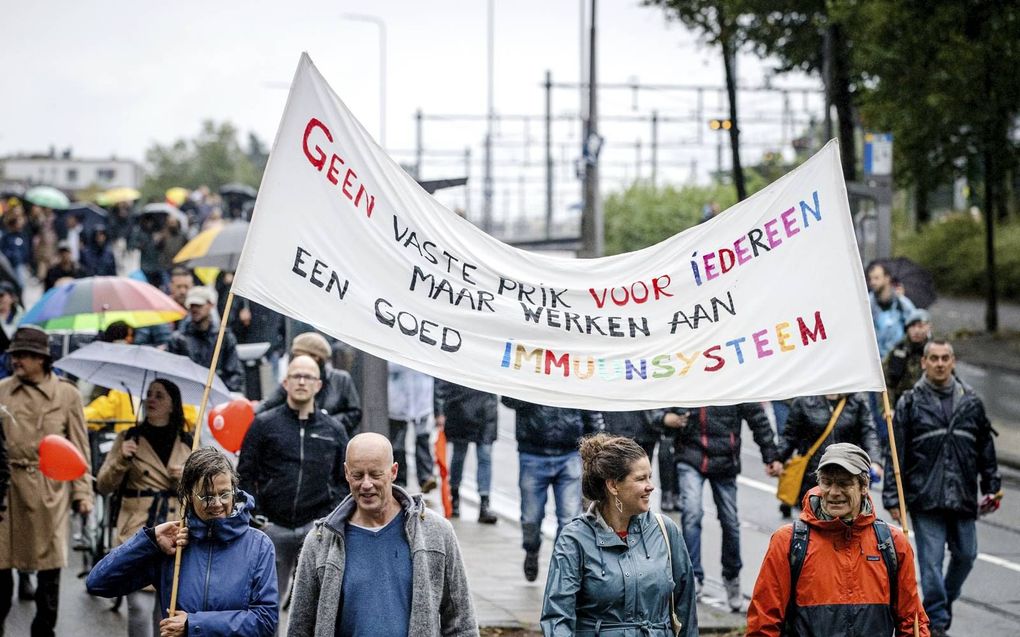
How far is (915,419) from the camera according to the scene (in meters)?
9.14

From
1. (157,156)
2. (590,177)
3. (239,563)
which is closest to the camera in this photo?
(239,563)

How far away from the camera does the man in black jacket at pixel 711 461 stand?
997 cm

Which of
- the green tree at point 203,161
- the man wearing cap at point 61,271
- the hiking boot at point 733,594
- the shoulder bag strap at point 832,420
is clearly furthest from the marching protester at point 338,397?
the green tree at point 203,161

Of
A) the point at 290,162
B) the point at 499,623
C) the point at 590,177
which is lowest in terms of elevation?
the point at 499,623

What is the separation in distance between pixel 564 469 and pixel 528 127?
48.8 meters

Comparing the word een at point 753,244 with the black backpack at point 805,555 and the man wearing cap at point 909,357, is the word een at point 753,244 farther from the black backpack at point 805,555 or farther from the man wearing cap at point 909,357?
→ the man wearing cap at point 909,357

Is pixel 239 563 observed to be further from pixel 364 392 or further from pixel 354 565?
pixel 364 392

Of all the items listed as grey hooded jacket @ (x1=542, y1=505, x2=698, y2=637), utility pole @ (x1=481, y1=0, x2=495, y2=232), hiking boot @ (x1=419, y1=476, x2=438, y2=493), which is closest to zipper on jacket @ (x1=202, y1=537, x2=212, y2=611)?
grey hooded jacket @ (x1=542, y1=505, x2=698, y2=637)

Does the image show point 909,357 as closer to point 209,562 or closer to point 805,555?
point 805,555

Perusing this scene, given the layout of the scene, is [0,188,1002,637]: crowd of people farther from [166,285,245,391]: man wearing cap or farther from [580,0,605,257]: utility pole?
[580,0,605,257]: utility pole

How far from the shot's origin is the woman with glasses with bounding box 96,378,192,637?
798 cm

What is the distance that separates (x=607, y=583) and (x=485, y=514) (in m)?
7.73

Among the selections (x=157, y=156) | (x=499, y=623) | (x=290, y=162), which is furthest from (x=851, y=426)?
(x=157, y=156)

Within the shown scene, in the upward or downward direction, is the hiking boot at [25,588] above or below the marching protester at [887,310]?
below
